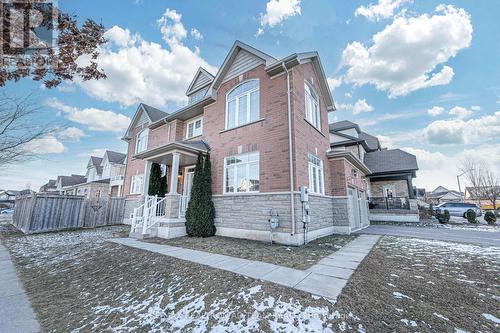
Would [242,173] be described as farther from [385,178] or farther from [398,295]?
[385,178]

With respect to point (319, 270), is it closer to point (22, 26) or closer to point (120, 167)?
point (22, 26)

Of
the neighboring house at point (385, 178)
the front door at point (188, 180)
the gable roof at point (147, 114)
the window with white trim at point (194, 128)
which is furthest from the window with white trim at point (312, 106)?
the gable roof at point (147, 114)

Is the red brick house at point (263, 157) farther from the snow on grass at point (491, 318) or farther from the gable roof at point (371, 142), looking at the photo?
the gable roof at point (371, 142)

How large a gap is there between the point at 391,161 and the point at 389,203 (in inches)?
169

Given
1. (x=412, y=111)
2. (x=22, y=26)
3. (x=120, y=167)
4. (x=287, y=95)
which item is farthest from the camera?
(x=120, y=167)

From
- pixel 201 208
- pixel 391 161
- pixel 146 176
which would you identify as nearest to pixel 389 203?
pixel 391 161

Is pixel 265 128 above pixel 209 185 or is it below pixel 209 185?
above

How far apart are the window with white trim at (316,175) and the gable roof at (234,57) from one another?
4880mm

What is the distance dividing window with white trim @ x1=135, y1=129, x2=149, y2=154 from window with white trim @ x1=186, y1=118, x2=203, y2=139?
5263 millimetres

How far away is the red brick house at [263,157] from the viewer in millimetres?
8219

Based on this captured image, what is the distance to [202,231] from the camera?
9.21 metres

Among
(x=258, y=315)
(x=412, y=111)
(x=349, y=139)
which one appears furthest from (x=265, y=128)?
(x=412, y=111)

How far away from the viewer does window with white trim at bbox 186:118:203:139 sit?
13.0m

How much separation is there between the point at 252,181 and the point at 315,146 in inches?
150
